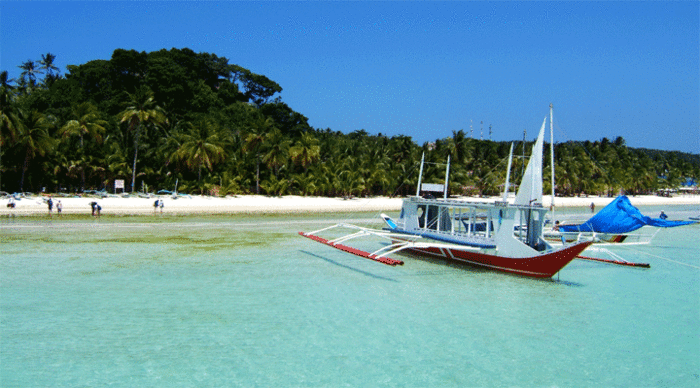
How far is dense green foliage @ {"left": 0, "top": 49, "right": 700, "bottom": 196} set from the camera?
47.2 meters

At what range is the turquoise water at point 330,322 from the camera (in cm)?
1027

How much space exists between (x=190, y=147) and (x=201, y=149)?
1159 mm

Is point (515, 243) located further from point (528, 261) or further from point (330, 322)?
point (330, 322)

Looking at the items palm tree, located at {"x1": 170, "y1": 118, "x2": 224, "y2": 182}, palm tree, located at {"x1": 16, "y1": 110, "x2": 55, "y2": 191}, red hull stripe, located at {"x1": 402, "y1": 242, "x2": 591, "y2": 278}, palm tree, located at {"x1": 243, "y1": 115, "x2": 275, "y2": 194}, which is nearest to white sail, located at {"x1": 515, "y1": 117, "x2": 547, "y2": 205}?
red hull stripe, located at {"x1": 402, "y1": 242, "x2": 591, "y2": 278}

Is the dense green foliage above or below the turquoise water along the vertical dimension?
above

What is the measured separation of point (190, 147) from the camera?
4991 cm

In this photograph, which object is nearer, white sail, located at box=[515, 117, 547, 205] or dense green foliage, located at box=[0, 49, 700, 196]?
white sail, located at box=[515, 117, 547, 205]

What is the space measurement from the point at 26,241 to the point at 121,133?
108ft

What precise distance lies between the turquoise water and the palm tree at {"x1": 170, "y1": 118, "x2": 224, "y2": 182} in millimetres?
27046

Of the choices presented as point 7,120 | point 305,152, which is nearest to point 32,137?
point 7,120

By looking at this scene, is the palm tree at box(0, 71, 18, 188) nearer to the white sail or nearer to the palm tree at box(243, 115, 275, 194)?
the palm tree at box(243, 115, 275, 194)

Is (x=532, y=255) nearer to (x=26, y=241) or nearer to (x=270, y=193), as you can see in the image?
(x=26, y=241)

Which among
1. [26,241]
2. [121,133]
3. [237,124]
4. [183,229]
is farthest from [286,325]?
[237,124]

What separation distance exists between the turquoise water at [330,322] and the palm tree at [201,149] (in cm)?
2705
